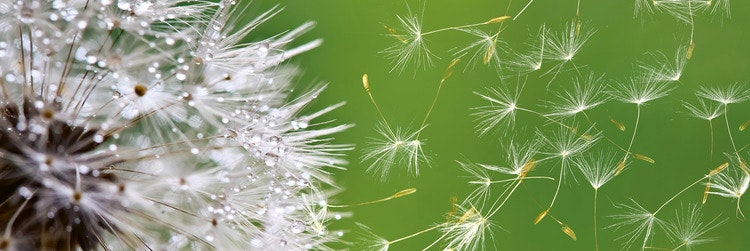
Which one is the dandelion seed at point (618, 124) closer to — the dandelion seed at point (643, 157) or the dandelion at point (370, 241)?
the dandelion seed at point (643, 157)

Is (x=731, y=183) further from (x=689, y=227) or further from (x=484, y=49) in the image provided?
(x=484, y=49)

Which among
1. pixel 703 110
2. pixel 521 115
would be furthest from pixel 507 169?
pixel 703 110

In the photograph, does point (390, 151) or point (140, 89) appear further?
point (390, 151)

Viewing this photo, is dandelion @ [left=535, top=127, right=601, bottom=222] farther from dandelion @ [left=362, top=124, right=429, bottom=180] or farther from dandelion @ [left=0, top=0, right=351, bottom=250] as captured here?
dandelion @ [left=0, top=0, right=351, bottom=250]

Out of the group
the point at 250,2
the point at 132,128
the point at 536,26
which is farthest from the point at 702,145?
the point at 132,128

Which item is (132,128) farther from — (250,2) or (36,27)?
(250,2)
